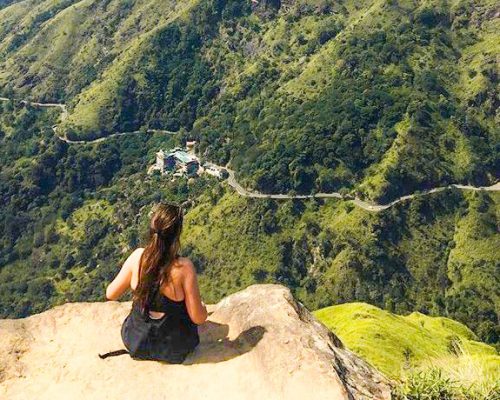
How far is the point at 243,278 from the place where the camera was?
413ft

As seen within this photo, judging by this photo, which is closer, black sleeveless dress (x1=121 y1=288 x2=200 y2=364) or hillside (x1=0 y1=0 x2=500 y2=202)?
black sleeveless dress (x1=121 y1=288 x2=200 y2=364)

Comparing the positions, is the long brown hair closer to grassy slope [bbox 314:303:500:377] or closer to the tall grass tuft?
the tall grass tuft

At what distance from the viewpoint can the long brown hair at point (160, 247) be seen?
11.7 metres

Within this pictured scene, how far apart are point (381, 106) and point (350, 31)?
41809 millimetres

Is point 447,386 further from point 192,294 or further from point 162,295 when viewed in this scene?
point 162,295

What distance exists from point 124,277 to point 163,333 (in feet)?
5.09

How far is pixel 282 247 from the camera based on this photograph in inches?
5079

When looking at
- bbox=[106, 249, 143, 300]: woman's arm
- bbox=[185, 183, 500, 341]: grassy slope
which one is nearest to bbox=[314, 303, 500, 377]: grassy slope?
bbox=[106, 249, 143, 300]: woman's arm

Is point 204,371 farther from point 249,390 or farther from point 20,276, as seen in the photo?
point 20,276

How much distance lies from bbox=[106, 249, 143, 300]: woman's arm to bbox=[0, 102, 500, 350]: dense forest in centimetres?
7556

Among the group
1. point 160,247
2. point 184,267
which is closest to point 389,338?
point 184,267

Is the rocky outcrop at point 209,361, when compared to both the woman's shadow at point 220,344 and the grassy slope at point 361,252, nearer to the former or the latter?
the woman's shadow at point 220,344

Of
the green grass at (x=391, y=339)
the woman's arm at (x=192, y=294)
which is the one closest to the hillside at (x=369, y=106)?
the green grass at (x=391, y=339)

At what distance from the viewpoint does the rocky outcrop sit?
39.4ft
